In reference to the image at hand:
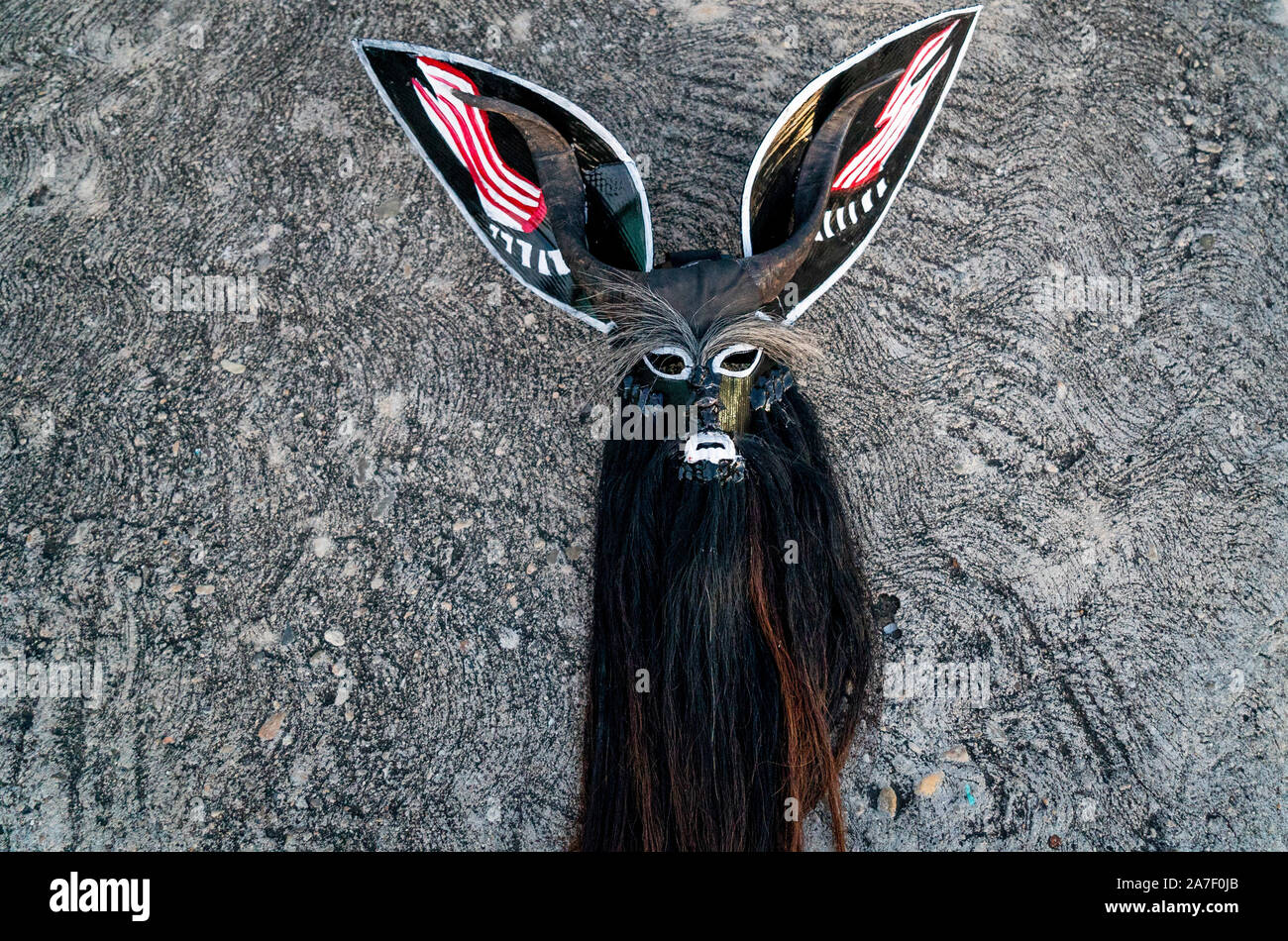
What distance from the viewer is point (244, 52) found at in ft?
9.70

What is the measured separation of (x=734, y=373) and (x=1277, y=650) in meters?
2.21

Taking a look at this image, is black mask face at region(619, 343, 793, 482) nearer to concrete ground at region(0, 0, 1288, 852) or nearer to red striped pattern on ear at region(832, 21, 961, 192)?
concrete ground at region(0, 0, 1288, 852)

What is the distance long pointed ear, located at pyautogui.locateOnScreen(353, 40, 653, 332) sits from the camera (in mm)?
2211

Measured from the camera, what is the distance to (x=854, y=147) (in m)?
2.34

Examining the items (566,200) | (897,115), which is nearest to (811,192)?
(897,115)

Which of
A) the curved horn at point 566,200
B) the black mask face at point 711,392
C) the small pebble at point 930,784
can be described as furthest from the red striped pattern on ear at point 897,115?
the small pebble at point 930,784

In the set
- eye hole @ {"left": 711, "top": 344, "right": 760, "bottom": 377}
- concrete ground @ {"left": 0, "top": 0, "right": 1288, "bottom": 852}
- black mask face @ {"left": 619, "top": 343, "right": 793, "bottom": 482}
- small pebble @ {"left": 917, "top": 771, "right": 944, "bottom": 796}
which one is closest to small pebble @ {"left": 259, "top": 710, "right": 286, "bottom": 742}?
concrete ground @ {"left": 0, "top": 0, "right": 1288, "bottom": 852}

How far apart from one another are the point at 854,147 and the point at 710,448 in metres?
0.93

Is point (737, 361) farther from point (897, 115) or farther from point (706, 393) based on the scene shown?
point (897, 115)

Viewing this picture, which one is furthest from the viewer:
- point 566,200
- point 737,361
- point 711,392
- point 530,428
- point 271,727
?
point 530,428

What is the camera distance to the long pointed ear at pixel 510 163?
2211 mm

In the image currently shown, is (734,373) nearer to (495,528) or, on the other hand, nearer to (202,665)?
(495,528)
